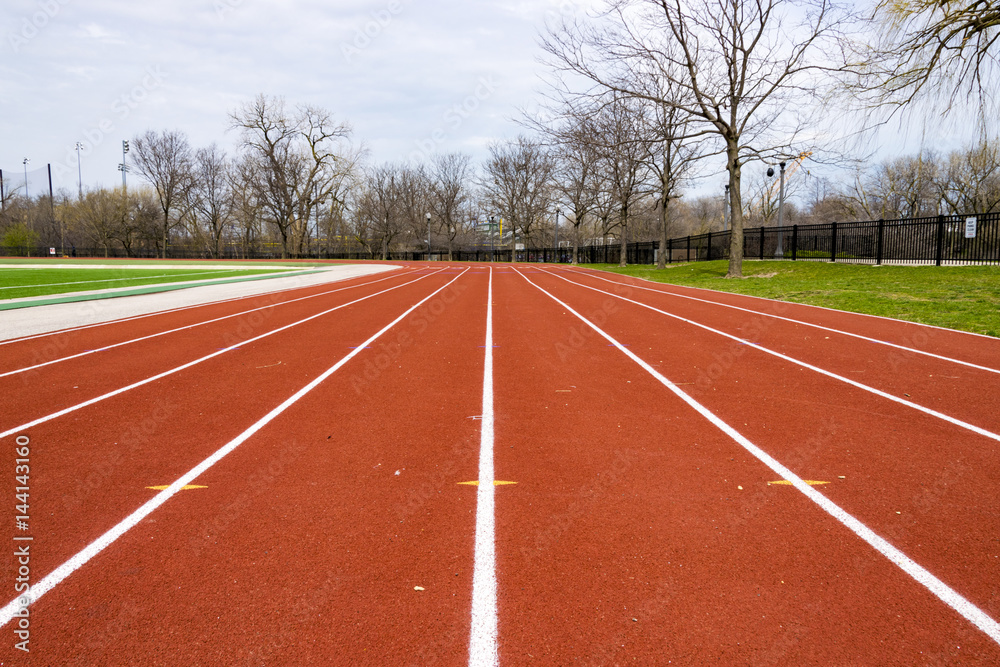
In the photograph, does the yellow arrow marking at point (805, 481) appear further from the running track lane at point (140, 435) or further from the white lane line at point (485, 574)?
the running track lane at point (140, 435)

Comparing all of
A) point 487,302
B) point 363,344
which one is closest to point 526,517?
point 363,344

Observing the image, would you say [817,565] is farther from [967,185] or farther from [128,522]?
[967,185]

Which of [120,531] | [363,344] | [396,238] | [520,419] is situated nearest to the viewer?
[120,531]

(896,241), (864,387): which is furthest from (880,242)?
(864,387)

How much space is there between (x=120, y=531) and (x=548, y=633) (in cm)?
263

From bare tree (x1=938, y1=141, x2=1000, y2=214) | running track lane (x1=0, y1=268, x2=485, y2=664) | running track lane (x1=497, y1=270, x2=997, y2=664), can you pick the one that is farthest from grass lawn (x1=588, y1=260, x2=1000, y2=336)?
bare tree (x1=938, y1=141, x2=1000, y2=214)

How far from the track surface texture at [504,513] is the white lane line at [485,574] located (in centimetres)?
2

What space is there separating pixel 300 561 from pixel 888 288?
1702 cm

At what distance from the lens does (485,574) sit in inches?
106

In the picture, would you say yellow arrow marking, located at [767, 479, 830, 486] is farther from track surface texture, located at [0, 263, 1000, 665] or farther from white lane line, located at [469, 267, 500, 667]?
white lane line, located at [469, 267, 500, 667]

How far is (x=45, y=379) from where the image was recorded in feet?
21.4

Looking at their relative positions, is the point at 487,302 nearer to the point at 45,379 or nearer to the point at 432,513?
the point at 45,379

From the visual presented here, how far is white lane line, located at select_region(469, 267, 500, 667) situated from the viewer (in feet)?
7.16

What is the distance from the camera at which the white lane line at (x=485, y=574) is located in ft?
7.16
